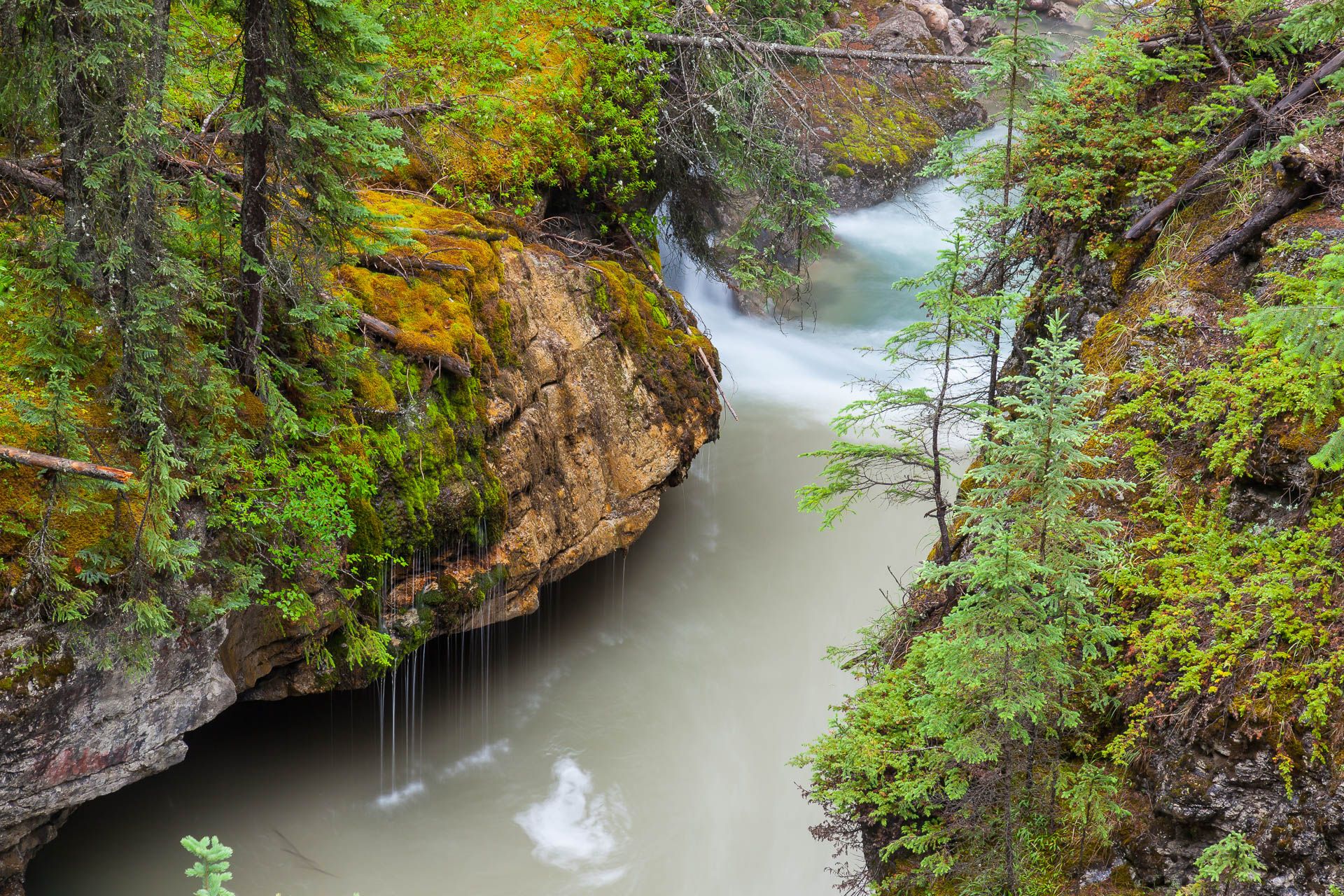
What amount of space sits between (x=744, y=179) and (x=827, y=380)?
6.91 m

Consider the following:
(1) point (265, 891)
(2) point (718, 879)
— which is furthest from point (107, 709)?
(2) point (718, 879)

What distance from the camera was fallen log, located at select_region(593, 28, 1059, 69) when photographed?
9859 millimetres

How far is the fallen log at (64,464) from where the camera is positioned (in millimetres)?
5051

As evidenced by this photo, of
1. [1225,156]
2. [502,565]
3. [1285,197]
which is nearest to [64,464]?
[502,565]

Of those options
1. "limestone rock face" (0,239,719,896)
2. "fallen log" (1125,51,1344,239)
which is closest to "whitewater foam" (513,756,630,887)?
"limestone rock face" (0,239,719,896)

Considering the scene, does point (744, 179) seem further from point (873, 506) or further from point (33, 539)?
point (33, 539)

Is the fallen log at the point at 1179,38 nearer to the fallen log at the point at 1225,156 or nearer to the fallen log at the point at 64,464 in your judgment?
the fallen log at the point at 1225,156

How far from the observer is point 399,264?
322 inches

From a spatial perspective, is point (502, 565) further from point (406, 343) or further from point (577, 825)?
point (577, 825)

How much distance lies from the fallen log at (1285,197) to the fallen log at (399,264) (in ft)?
22.7

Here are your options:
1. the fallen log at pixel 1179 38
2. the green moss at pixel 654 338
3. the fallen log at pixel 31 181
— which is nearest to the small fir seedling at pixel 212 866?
the fallen log at pixel 31 181

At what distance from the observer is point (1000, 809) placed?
208 inches

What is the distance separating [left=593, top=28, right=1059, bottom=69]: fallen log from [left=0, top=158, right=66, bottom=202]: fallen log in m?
6.68

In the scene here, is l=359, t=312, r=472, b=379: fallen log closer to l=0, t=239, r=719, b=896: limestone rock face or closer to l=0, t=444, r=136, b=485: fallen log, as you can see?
l=0, t=239, r=719, b=896: limestone rock face
